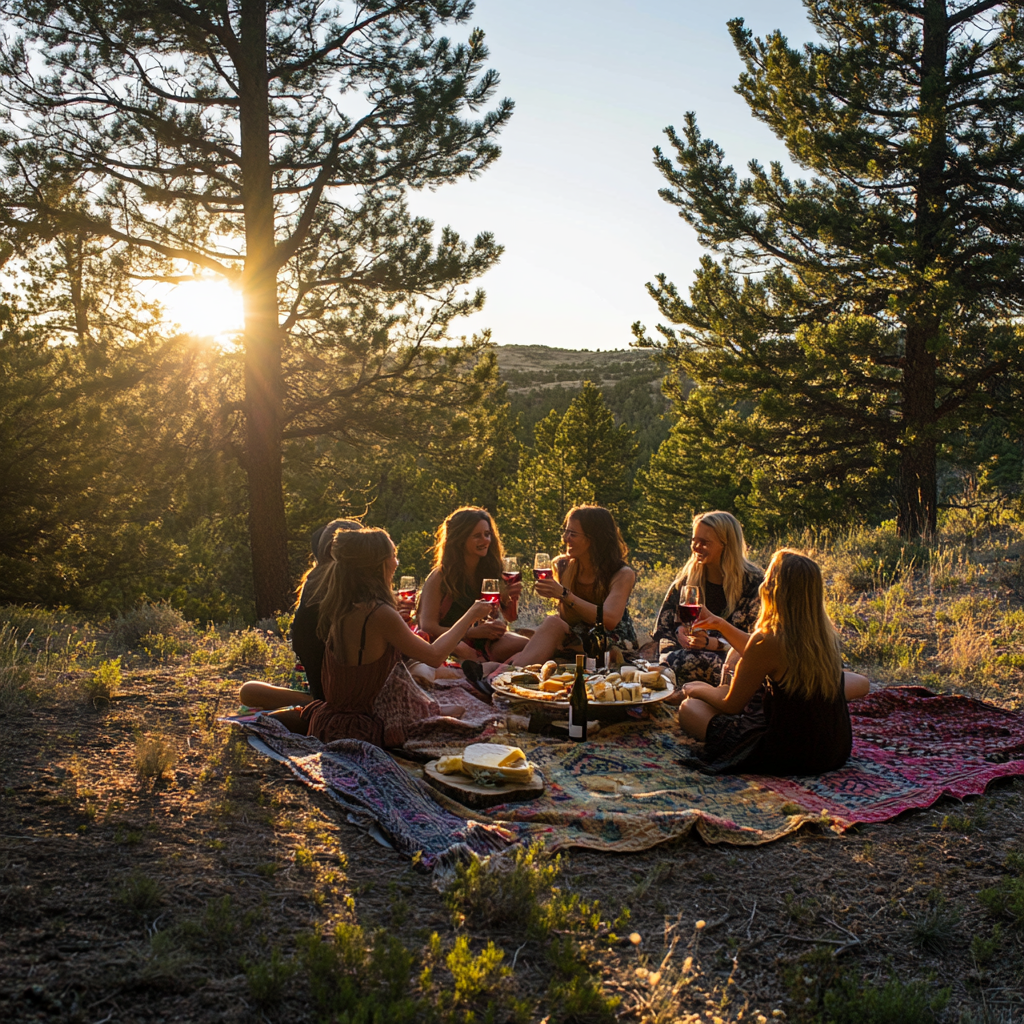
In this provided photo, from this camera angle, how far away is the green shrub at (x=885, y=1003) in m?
2.33

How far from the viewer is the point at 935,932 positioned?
2773 mm

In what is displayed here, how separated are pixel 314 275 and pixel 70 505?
4330 mm

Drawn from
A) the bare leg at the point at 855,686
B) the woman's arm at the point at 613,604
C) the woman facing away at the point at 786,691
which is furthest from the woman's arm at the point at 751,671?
the woman's arm at the point at 613,604

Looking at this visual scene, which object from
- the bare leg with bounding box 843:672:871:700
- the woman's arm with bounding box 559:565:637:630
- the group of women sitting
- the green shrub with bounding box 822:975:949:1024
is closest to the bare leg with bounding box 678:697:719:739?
the group of women sitting

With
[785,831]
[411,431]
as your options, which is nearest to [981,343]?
[411,431]

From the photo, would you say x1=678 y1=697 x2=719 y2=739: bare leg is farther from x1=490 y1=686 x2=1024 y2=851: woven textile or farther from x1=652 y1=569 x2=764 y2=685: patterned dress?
x1=652 y1=569 x2=764 y2=685: patterned dress

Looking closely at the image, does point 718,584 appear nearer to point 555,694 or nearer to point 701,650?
point 701,650

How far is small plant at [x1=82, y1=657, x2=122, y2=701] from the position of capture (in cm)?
503

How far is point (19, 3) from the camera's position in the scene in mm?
8125

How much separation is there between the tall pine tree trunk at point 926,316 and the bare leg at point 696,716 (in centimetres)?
775

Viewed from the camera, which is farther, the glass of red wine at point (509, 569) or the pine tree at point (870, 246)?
the pine tree at point (870, 246)

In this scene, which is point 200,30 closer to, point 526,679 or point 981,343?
point 526,679

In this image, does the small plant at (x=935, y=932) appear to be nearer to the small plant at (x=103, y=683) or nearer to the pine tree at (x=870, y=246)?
the small plant at (x=103, y=683)

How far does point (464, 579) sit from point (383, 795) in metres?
2.50
